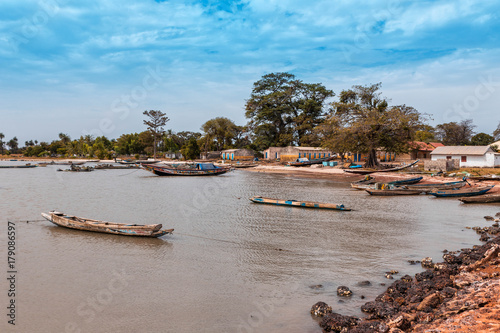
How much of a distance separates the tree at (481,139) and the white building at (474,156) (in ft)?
73.9

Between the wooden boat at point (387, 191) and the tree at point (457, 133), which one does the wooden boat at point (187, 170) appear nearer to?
the wooden boat at point (387, 191)

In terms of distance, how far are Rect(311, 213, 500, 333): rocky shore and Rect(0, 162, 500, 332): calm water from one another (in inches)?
22.3

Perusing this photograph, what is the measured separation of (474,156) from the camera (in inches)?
1551

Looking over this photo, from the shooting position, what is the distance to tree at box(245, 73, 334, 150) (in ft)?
226

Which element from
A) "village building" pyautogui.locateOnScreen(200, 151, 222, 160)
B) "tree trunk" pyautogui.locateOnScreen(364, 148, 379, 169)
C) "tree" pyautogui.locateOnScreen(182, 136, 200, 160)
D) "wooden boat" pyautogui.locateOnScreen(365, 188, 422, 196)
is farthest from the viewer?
"village building" pyautogui.locateOnScreen(200, 151, 222, 160)

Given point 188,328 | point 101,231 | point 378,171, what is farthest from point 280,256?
point 378,171

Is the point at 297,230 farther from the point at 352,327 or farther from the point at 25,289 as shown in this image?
the point at 25,289

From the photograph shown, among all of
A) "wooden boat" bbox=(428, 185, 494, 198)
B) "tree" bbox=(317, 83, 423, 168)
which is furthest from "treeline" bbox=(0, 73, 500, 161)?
"wooden boat" bbox=(428, 185, 494, 198)

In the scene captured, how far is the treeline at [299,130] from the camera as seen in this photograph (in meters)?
43.2

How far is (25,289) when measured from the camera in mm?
9320

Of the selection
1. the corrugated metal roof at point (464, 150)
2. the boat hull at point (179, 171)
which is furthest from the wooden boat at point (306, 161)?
the corrugated metal roof at point (464, 150)

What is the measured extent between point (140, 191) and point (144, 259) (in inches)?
770

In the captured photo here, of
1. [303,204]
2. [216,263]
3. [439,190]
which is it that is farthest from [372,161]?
[216,263]

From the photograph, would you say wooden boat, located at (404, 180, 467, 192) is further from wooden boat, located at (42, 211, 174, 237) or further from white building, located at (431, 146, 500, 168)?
wooden boat, located at (42, 211, 174, 237)
